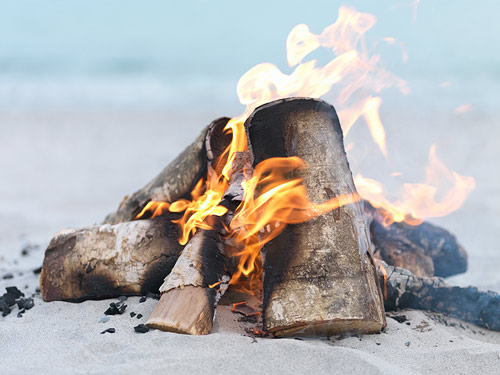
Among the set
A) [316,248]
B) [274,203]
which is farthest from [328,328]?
[274,203]

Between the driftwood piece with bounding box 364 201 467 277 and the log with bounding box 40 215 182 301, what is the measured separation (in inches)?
75.0

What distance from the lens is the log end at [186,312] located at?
2.81m

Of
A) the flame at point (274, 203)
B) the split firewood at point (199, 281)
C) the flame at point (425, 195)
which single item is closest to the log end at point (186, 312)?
the split firewood at point (199, 281)

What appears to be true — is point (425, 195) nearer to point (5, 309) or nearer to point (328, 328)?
point (328, 328)

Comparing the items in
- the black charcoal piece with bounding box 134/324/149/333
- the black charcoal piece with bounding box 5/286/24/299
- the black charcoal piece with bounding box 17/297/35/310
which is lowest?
the black charcoal piece with bounding box 17/297/35/310

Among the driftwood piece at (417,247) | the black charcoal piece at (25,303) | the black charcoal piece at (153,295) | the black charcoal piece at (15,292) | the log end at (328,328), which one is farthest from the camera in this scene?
the driftwood piece at (417,247)

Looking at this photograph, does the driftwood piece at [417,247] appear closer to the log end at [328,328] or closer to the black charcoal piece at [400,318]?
the black charcoal piece at [400,318]

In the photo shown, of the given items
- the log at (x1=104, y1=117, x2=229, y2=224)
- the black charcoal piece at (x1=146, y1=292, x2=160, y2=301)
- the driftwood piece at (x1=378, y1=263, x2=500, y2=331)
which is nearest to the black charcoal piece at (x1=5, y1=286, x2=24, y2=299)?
the log at (x1=104, y1=117, x2=229, y2=224)

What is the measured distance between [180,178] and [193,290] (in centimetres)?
124

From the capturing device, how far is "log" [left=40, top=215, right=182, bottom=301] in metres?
3.61

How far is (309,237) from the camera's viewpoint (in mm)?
2959

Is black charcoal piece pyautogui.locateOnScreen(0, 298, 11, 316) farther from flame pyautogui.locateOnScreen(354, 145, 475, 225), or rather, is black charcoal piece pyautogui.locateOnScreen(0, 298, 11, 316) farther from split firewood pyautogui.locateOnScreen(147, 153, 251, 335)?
flame pyautogui.locateOnScreen(354, 145, 475, 225)

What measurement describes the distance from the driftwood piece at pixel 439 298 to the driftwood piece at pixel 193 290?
49.0 inches

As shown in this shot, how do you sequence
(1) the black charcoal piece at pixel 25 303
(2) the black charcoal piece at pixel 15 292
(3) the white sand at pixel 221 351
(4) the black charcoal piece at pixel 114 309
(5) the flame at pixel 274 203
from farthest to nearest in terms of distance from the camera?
(2) the black charcoal piece at pixel 15 292 < (1) the black charcoal piece at pixel 25 303 < (4) the black charcoal piece at pixel 114 309 < (5) the flame at pixel 274 203 < (3) the white sand at pixel 221 351
